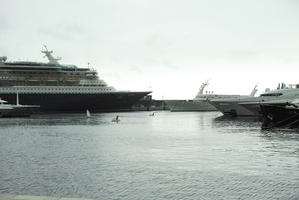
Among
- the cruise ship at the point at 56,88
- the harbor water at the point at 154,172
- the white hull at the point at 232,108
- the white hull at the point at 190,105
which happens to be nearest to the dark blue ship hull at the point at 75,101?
the cruise ship at the point at 56,88

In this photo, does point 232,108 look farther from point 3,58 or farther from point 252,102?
point 3,58

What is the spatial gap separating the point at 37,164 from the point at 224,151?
10.0 m

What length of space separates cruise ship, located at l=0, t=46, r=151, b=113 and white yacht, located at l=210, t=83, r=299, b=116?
3932 cm

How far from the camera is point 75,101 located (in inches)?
4373

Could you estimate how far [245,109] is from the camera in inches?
3041

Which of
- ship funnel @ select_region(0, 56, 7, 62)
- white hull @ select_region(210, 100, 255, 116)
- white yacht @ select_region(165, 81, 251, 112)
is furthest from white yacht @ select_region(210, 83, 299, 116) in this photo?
ship funnel @ select_region(0, 56, 7, 62)

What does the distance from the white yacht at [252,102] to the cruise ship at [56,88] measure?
39323mm

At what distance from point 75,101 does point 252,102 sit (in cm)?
5267

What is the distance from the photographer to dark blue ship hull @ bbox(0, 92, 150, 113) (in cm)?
10738

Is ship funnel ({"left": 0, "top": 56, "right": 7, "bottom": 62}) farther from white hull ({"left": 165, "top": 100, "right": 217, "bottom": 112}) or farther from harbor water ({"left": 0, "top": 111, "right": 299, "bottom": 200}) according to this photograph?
harbor water ({"left": 0, "top": 111, "right": 299, "bottom": 200})

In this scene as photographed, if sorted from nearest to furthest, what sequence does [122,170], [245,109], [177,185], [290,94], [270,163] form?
[177,185], [122,170], [270,163], [290,94], [245,109]

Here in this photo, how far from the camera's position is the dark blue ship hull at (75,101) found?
10738 cm

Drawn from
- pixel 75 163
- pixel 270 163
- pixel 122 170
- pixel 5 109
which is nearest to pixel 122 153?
pixel 75 163

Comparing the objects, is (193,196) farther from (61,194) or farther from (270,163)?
(270,163)
